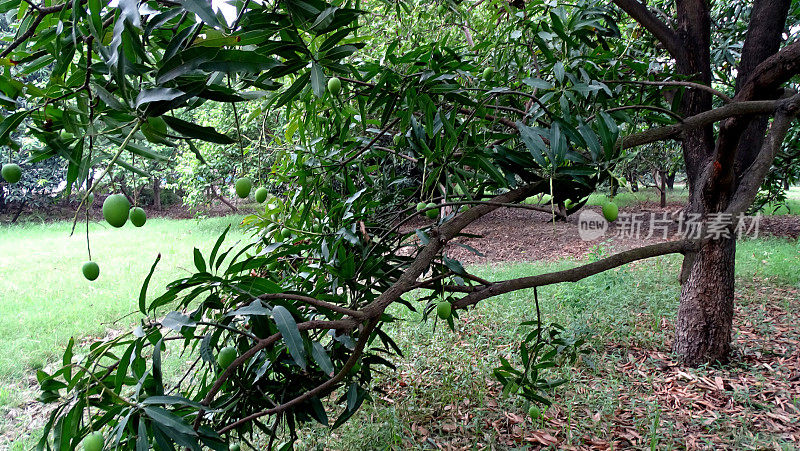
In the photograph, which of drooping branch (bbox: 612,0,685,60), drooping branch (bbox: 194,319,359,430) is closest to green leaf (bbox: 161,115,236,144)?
drooping branch (bbox: 194,319,359,430)

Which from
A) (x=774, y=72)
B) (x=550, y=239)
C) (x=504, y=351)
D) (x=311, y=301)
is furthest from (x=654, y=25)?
(x=550, y=239)

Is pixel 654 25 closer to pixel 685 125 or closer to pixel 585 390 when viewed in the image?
pixel 685 125

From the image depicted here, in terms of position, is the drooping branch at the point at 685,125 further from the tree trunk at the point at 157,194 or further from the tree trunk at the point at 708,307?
the tree trunk at the point at 157,194

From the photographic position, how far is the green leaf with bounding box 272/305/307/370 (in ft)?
2.44

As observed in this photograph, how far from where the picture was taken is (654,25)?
2.41 m

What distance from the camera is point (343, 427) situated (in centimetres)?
225

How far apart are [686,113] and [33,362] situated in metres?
4.19

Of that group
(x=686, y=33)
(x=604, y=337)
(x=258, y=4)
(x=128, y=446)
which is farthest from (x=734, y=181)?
(x=128, y=446)

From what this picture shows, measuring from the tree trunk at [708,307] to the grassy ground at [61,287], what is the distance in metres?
3.23

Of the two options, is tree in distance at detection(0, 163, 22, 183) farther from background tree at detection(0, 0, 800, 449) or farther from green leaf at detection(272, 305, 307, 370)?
green leaf at detection(272, 305, 307, 370)

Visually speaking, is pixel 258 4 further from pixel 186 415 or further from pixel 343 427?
pixel 343 427

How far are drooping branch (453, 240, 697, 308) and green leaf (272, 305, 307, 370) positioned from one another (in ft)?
1.90

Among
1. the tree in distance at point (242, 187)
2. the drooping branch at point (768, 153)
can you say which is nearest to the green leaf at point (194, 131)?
the tree in distance at point (242, 187)

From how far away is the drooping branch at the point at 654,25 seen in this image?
2.34 m
